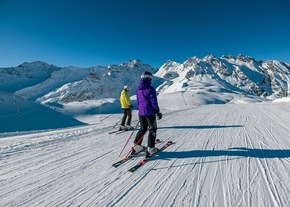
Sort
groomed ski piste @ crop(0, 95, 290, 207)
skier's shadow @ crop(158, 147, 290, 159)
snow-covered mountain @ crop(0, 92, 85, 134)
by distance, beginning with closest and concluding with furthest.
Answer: groomed ski piste @ crop(0, 95, 290, 207), skier's shadow @ crop(158, 147, 290, 159), snow-covered mountain @ crop(0, 92, 85, 134)

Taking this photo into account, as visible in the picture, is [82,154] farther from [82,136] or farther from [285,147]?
[285,147]

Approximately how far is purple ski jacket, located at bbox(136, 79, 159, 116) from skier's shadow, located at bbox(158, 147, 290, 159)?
123 cm

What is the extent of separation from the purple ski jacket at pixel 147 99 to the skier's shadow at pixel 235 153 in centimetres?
123

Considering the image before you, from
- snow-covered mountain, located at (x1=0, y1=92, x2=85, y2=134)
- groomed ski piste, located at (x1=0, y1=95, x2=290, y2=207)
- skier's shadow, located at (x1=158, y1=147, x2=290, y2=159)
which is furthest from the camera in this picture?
snow-covered mountain, located at (x1=0, y1=92, x2=85, y2=134)

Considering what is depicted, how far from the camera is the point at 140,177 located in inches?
144

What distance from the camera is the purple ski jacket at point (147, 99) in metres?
4.67

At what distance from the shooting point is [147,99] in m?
4.77

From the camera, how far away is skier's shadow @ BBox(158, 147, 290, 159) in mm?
4605

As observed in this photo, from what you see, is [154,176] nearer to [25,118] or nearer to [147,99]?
[147,99]

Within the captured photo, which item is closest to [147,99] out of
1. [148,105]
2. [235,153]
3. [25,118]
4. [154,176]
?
[148,105]

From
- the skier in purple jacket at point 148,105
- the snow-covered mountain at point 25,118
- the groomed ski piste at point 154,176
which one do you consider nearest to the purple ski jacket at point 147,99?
the skier in purple jacket at point 148,105

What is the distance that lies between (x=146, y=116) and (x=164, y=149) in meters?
1.27

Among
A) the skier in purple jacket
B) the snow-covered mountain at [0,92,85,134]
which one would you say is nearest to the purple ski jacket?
the skier in purple jacket

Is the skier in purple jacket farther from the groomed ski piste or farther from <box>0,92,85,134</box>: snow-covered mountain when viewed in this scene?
<box>0,92,85,134</box>: snow-covered mountain
